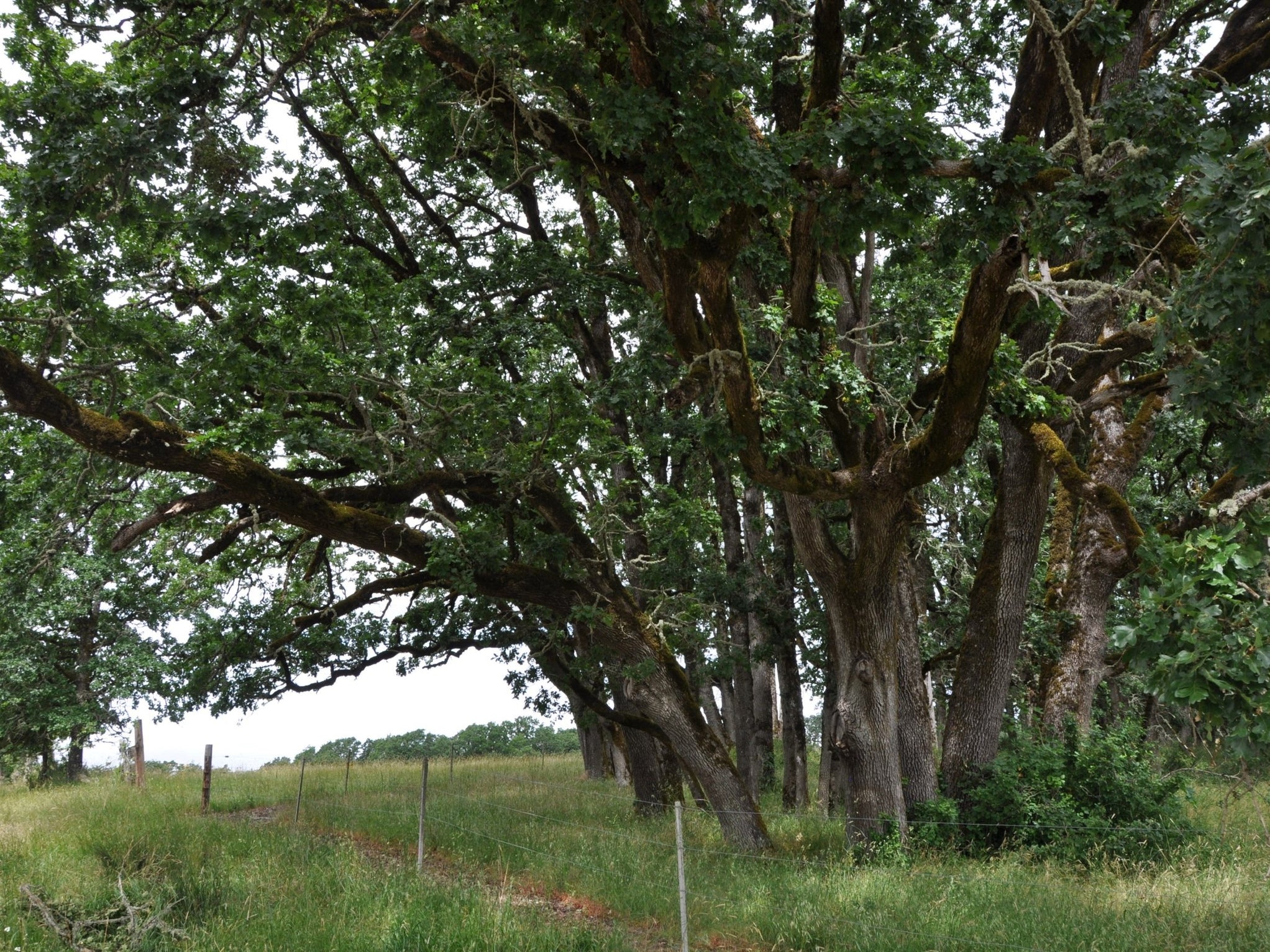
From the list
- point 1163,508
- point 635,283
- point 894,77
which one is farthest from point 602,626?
point 1163,508

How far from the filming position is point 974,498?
59.4 feet

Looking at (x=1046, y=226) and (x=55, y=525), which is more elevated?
(x=1046, y=226)

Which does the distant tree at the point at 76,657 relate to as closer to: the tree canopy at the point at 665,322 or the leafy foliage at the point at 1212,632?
the tree canopy at the point at 665,322

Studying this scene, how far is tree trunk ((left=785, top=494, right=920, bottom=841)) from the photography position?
35.0ft

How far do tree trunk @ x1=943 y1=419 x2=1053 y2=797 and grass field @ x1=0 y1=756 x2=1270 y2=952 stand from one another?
75.7 inches

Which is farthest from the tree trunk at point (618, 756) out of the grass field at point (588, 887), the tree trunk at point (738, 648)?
the grass field at point (588, 887)

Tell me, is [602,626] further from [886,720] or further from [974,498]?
[974,498]

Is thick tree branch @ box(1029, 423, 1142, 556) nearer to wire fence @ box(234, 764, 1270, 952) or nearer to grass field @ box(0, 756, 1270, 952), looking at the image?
grass field @ box(0, 756, 1270, 952)

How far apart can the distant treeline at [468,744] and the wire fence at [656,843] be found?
24203mm

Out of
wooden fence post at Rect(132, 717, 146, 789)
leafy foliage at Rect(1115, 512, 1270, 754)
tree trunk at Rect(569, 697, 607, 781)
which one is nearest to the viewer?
leafy foliage at Rect(1115, 512, 1270, 754)

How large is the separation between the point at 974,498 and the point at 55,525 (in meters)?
15.3

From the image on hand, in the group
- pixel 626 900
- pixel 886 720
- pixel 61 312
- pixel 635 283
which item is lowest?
pixel 626 900

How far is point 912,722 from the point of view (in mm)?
11891

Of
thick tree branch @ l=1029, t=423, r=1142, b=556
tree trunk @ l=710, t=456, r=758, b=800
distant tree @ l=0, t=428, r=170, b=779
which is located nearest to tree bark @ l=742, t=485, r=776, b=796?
tree trunk @ l=710, t=456, r=758, b=800
